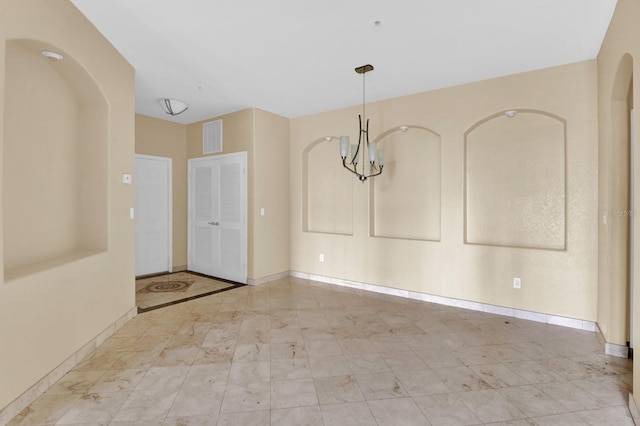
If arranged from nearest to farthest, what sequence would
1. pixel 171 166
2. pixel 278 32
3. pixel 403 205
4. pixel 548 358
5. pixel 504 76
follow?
1. pixel 548 358
2. pixel 278 32
3. pixel 504 76
4. pixel 403 205
5. pixel 171 166

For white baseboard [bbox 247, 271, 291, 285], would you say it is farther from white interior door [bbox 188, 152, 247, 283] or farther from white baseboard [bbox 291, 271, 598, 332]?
white baseboard [bbox 291, 271, 598, 332]

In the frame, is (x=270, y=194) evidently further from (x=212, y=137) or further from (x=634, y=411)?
(x=634, y=411)

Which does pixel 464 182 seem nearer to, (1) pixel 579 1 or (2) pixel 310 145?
(1) pixel 579 1

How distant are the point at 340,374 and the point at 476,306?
218 cm

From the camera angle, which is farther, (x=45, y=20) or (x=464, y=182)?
(x=464, y=182)

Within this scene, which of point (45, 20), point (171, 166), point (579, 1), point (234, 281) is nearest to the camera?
point (45, 20)

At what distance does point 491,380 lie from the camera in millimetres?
2201

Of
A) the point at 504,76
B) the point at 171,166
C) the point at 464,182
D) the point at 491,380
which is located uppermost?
the point at 504,76

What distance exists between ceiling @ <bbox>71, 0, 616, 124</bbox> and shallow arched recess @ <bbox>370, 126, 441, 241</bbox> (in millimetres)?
673

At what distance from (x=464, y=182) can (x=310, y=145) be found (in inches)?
97.2

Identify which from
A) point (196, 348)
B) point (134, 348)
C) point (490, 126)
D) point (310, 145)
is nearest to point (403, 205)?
point (490, 126)

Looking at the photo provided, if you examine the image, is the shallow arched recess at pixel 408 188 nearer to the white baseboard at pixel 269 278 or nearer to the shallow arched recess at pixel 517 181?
the shallow arched recess at pixel 517 181

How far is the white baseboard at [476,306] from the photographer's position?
3107 millimetres

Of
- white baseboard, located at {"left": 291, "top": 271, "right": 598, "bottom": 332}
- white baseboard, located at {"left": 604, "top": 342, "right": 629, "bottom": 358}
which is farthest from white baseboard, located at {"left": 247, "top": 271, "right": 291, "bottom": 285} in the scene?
white baseboard, located at {"left": 604, "top": 342, "right": 629, "bottom": 358}
